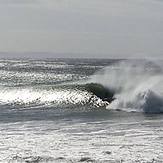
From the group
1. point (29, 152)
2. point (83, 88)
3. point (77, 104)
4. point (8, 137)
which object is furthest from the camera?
point (83, 88)

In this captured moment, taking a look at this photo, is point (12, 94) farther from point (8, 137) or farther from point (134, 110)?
point (8, 137)

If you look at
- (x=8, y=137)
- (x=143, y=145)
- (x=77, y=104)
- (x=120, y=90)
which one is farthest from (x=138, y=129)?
(x=120, y=90)

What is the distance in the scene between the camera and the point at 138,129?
23.9 m

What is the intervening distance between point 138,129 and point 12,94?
23.5 meters

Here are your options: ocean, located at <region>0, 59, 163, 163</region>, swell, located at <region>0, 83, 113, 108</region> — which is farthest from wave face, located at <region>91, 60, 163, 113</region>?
swell, located at <region>0, 83, 113, 108</region>

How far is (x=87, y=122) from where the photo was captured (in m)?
27.0

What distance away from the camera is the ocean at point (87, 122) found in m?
18.2

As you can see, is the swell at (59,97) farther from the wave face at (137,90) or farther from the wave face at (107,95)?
the wave face at (137,90)

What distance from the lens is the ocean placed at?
18.2m

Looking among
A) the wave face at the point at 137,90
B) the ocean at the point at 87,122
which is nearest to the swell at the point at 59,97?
the ocean at the point at 87,122

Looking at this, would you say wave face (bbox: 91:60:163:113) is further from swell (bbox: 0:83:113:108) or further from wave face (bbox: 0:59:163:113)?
swell (bbox: 0:83:113:108)

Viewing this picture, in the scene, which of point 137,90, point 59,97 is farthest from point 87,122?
point 59,97

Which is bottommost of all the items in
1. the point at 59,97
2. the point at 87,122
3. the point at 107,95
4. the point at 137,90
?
the point at 87,122

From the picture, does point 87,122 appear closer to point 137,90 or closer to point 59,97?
point 137,90
